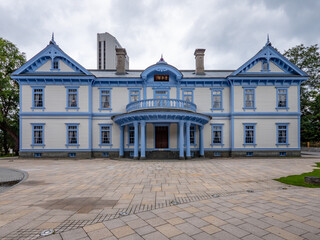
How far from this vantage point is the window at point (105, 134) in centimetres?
2047

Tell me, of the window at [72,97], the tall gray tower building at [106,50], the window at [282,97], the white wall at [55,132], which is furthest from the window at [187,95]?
the tall gray tower building at [106,50]

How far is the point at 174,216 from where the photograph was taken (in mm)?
4688

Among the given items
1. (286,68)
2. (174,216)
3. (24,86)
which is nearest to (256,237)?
(174,216)

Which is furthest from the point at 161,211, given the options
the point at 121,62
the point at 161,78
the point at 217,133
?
the point at 121,62

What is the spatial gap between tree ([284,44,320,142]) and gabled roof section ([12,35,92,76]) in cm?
3054

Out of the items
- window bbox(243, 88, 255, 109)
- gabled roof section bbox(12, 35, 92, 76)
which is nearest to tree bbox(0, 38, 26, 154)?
gabled roof section bbox(12, 35, 92, 76)

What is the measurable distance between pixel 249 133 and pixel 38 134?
2362cm

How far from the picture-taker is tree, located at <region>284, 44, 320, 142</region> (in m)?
25.8

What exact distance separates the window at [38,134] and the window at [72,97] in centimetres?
368

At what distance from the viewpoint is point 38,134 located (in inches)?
783

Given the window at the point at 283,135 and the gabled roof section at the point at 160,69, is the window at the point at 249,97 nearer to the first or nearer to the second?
the window at the point at 283,135

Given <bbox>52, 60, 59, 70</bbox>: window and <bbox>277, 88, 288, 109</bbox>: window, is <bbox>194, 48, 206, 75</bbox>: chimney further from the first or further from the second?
<bbox>52, 60, 59, 70</bbox>: window

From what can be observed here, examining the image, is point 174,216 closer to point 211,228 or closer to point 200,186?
point 211,228

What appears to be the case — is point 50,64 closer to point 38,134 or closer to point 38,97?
point 38,97
